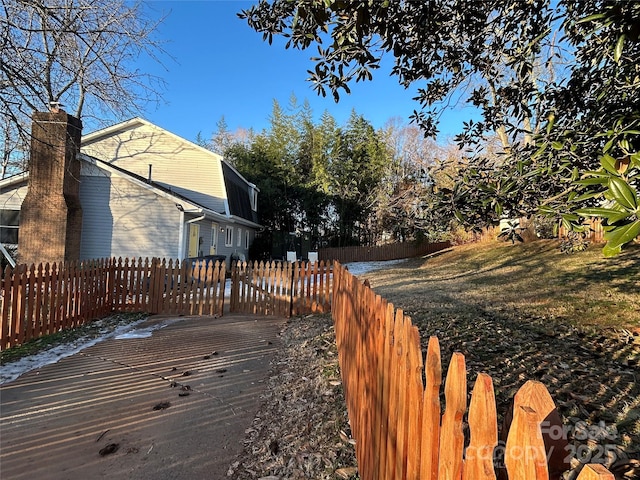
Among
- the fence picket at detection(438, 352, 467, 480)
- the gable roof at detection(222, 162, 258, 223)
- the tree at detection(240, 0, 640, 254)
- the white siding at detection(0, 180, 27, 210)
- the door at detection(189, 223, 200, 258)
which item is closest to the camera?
the fence picket at detection(438, 352, 467, 480)

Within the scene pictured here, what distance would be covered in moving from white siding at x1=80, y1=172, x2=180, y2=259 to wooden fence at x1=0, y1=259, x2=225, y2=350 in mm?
5295

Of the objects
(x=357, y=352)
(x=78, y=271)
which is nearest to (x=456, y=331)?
(x=357, y=352)

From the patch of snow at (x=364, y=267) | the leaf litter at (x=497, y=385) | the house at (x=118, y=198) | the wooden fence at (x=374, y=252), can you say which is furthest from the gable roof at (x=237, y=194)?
the leaf litter at (x=497, y=385)

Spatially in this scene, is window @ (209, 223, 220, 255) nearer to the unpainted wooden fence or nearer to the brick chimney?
the brick chimney

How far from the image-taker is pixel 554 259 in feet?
40.5

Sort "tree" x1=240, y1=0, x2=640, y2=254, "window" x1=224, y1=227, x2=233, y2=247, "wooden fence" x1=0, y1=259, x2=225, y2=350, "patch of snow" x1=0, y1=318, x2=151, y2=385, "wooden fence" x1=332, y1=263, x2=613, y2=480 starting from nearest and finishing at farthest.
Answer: "wooden fence" x1=332, y1=263, x2=613, y2=480 < "tree" x1=240, y1=0, x2=640, y2=254 < "patch of snow" x1=0, y1=318, x2=151, y2=385 < "wooden fence" x1=0, y1=259, x2=225, y2=350 < "window" x1=224, y1=227, x2=233, y2=247

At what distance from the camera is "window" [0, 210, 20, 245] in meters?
13.1

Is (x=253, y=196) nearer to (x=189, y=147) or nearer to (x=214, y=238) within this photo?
(x=189, y=147)

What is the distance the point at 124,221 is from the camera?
13.4 metres

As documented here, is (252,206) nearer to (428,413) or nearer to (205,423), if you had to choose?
(205,423)

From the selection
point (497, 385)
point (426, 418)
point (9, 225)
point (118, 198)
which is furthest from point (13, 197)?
point (426, 418)

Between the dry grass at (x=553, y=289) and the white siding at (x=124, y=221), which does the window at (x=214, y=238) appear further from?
the dry grass at (x=553, y=289)

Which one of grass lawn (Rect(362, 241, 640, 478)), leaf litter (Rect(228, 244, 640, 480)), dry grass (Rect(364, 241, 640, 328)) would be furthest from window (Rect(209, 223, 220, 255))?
leaf litter (Rect(228, 244, 640, 480))

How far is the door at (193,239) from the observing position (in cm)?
1467
